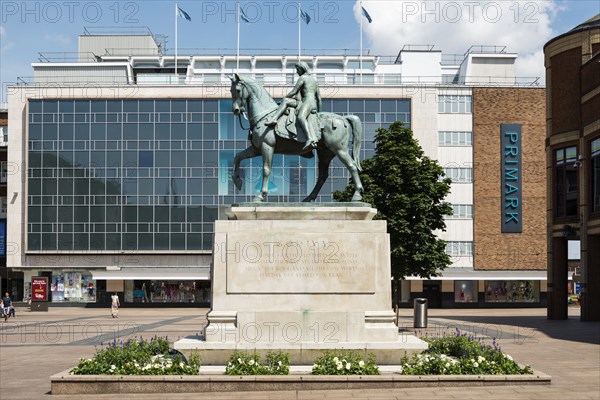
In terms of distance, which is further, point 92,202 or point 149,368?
point 92,202

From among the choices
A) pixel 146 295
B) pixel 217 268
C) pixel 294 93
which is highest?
pixel 294 93

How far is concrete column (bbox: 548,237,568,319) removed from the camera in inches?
2028

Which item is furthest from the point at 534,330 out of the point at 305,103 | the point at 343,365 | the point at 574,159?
the point at 343,365

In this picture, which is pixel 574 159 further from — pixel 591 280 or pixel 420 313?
pixel 420 313

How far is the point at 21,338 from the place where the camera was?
119ft

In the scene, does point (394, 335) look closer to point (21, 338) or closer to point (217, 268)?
point (217, 268)

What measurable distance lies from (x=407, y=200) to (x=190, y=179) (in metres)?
40.6

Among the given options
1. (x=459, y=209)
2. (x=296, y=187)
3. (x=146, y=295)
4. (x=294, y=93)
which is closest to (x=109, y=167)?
(x=146, y=295)

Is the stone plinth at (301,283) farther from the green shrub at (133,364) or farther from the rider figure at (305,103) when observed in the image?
the rider figure at (305,103)

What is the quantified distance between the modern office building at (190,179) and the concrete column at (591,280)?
26.5 meters

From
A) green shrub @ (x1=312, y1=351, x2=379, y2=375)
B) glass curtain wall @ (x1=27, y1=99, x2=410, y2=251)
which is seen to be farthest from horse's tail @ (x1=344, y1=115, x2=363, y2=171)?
glass curtain wall @ (x1=27, y1=99, x2=410, y2=251)

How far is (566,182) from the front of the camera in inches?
2015

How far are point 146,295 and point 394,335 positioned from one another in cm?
6118

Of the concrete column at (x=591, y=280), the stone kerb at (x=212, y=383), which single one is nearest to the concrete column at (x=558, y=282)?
the concrete column at (x=591, y=280)
